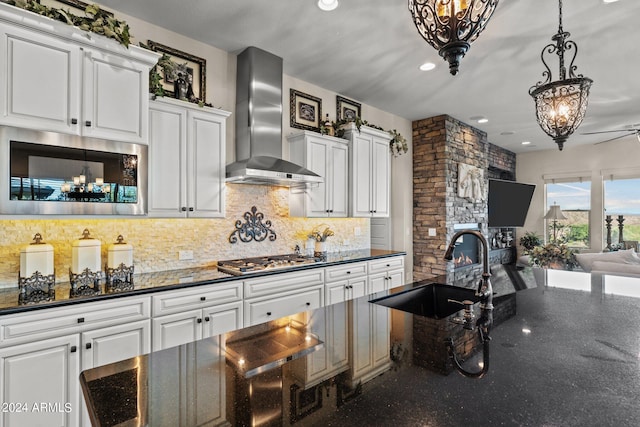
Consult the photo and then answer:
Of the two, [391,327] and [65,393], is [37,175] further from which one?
[391,327]

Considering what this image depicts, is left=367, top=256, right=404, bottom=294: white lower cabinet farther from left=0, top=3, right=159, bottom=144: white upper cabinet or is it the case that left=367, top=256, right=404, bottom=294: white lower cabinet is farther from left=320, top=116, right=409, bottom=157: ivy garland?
left=0, top=3, right=159, bottom=144: white upper cabinet

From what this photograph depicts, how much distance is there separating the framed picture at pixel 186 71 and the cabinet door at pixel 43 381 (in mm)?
2036

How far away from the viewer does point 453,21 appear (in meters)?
1.23

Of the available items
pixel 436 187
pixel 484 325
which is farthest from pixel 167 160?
pixel 436 187

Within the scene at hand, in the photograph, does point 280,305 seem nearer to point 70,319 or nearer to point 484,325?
point 70,319

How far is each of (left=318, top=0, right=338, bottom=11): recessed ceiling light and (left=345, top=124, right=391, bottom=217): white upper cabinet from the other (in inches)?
62.0

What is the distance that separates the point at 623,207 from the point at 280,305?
7363mm

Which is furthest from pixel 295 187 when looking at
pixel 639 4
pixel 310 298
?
pixel 639 4

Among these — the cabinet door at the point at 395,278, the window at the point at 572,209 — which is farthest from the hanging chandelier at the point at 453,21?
the window at the point at 572,209

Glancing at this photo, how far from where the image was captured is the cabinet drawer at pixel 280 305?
2.66m

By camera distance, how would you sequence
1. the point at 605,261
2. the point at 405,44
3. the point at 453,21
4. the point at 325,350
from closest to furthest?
the point at 325,350 → the point at 453,21 → the point at 405,44 → the point at 605,261

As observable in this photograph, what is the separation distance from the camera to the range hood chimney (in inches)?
123

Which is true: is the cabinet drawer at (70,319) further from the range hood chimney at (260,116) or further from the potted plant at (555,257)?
the potted plant at (555,257)

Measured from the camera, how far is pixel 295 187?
361cm
